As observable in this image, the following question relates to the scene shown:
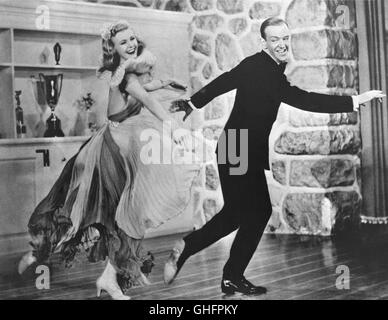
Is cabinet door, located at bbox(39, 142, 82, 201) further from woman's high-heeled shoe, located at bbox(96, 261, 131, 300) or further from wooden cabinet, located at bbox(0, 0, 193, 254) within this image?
woman's high-heeled shoe, located at bbox(96, 261, 131, 300)

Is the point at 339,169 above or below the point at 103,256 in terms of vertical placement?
above

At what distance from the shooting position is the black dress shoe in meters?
3.62

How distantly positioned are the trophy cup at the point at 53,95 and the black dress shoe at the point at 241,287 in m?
1.32

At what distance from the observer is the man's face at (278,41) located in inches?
149

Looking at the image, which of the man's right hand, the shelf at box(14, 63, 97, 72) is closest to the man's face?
the man's right hand

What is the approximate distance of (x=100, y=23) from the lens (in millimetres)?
4160

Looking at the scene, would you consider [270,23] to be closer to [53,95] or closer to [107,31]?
[107,31]

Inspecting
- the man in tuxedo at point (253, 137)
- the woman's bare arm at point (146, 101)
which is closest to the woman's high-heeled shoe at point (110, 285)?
the man in tuxedo at point (253, 137)

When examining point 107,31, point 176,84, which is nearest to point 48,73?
point 107,31

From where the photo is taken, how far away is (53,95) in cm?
418

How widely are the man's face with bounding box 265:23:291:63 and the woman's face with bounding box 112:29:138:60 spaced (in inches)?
28.4

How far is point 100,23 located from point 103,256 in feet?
4.39
